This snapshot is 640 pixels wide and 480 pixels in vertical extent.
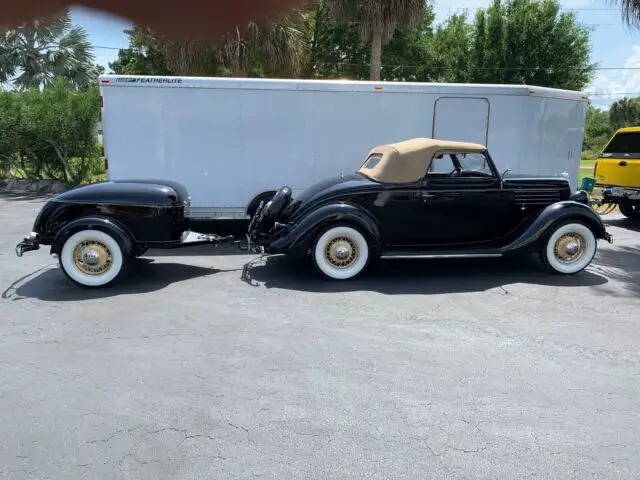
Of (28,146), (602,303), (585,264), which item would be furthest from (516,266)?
(28,146)

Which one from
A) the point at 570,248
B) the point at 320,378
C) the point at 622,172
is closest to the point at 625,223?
the point at 622,172

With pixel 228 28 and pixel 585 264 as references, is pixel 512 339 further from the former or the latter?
pixel 228 28

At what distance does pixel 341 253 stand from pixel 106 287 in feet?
9.27

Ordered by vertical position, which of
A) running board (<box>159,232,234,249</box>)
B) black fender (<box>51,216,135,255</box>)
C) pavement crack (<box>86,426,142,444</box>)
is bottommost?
pavement crack (<box>86,426,142,444</box>)

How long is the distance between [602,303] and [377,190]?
9.23ft

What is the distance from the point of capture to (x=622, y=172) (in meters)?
10.7

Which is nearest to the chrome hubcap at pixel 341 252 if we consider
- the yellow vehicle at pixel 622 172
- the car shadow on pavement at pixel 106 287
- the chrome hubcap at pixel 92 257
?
the car shadow on pavement at pixel 106 287

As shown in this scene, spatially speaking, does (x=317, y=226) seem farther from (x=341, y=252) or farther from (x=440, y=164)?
(x=440, y=164)

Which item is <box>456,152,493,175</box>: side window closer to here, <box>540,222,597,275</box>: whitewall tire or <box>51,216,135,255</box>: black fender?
<box>540,222,597,275</box>: whitewall tire

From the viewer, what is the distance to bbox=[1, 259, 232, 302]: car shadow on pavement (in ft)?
18.6

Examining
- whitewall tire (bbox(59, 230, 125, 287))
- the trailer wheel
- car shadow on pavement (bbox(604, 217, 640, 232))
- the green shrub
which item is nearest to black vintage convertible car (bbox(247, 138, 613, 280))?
whitewall tire (bbox(59, 230, 125, 287))

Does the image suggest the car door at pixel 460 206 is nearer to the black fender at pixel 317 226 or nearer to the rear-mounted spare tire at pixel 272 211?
the black fender at pixel 317 226

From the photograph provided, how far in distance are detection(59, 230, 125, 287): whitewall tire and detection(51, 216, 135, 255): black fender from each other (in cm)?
4

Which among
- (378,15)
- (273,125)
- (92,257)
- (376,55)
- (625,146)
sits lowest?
(92,257)
